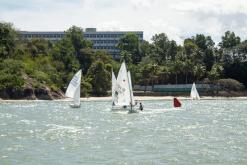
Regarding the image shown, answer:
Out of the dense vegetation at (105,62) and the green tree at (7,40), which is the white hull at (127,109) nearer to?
the dense vegetation at (105,62)

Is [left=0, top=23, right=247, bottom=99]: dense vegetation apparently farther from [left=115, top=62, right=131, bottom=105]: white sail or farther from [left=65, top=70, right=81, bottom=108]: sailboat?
[left=115, top=62, right=131, bottom=105]: white sail

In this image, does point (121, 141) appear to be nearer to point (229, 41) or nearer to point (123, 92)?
point (123, 92)

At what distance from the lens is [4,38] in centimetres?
A: 13425

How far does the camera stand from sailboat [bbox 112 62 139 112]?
75250mm

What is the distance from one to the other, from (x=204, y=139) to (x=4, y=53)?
91205mm

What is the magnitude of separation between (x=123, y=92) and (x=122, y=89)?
432 mm

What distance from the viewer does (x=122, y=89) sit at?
76000 mm

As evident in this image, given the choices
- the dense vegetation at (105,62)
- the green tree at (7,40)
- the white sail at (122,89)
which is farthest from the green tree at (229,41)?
the white sail at (122,89)

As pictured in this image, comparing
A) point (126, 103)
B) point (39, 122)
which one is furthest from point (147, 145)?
point (126, 103)

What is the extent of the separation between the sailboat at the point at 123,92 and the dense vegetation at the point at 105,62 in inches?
1778

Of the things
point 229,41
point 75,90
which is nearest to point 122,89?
point 75,90

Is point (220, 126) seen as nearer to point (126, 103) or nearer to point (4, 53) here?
point (126, 103)

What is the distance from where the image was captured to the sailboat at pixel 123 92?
75.2m

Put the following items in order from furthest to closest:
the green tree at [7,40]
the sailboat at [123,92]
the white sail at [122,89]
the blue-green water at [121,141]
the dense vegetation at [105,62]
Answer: the green tree at [7,40] < the dense vegetation at [105,62] < the white sail at [122,89] < the sailboat at [123,92] < the blue-green water at [121,141]
